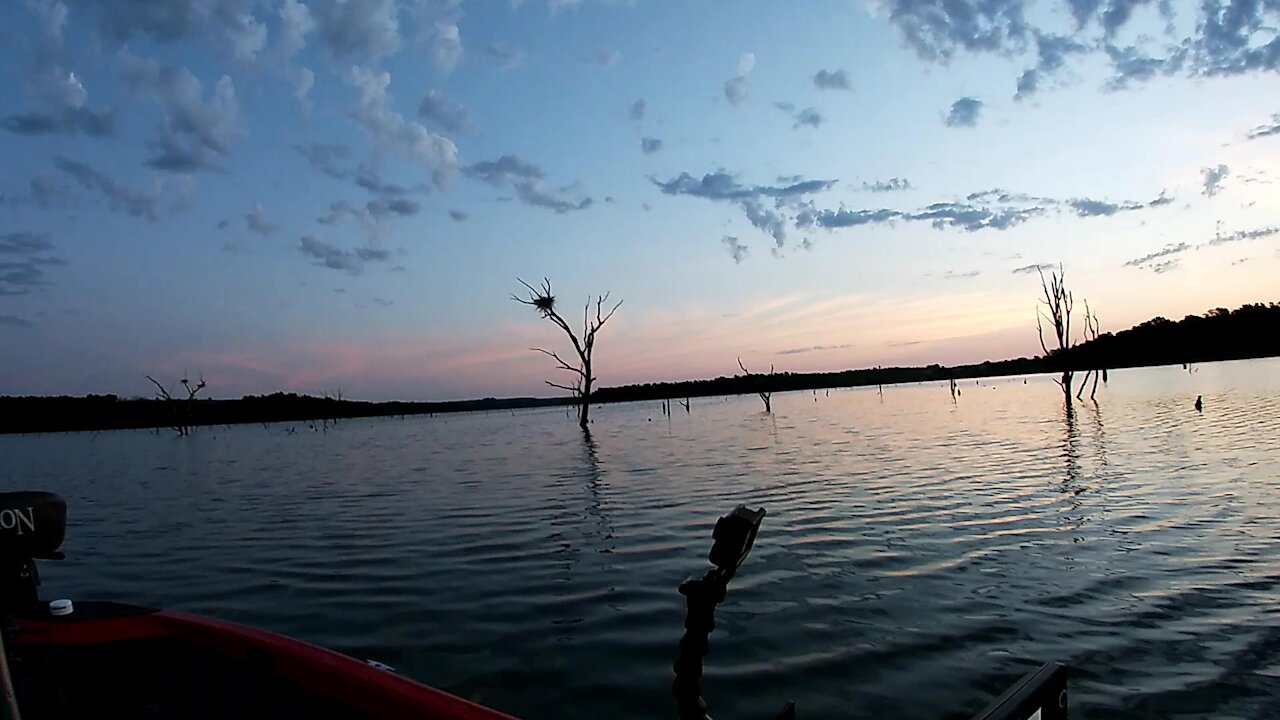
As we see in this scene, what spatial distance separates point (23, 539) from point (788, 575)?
690cm

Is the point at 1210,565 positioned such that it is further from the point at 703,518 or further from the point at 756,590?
the point at 703,518

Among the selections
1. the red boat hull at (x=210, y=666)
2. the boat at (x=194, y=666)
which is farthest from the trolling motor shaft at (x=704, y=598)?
the red boat hull at (x=210, y=666)

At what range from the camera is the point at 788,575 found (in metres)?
8.34

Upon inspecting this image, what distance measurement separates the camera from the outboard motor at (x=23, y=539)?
3117mm

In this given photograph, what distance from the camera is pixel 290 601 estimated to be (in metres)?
8.23

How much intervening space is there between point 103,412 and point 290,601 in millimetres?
153664

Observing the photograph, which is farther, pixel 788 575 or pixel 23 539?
pixel 788 575

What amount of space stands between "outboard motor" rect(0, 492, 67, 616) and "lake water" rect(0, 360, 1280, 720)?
2913 mm

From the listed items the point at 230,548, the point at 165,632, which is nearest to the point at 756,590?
the point at 165,632

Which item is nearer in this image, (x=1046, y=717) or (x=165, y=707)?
(x=1046, y=717)

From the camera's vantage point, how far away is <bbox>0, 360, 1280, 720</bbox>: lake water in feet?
17.3

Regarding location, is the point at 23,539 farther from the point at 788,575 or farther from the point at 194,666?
the point at 788,575

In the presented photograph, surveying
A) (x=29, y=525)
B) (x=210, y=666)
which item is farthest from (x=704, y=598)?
(x=210, y=666)

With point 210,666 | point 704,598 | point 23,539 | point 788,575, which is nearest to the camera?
point 704,598
